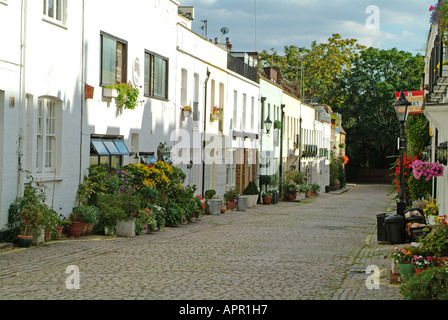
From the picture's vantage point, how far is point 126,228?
17.6 meters

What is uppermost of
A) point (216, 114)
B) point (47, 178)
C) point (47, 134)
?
point (216, 114)

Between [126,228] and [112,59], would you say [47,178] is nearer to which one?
[126,228]

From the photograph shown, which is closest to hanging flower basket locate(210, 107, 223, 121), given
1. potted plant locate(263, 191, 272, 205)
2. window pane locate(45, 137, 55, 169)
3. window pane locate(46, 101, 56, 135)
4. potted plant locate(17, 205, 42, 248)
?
potted plant locate(263, 191, 272, 205)

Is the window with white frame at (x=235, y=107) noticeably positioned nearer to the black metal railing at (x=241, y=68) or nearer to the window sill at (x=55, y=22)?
the black metal railing at (x=241, y=68)

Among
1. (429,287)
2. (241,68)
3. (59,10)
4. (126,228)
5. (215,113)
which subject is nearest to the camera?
(429,287)

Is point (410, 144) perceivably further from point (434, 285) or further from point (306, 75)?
point (306, 75)

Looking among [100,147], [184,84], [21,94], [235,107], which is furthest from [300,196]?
[21,94]

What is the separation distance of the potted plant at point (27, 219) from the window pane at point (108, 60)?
598 cm

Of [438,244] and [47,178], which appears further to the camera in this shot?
[47,178]

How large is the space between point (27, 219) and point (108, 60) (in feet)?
22.6

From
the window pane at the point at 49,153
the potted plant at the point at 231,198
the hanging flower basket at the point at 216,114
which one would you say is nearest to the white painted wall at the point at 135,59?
the window pane at the point at 49,153

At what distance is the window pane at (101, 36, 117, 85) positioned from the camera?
Answer: 19.6m

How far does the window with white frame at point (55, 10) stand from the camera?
16.3 meters

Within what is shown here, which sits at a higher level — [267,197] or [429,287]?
[429,287]
